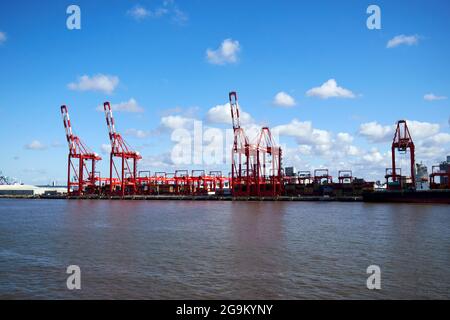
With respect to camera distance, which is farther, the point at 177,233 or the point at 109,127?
the point at 109,127

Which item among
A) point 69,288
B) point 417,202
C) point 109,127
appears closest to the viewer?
point 69,288

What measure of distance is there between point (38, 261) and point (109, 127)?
94.9m

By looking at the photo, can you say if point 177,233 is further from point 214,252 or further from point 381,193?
point 381,193

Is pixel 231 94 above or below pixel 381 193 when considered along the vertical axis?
above

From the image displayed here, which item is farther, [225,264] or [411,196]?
[411,196]

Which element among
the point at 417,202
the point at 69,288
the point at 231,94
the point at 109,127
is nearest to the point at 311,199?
the point at 417,202

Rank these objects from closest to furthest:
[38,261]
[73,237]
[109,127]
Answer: [38,261] → [73,237] → [109,127]

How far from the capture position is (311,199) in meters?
95.6

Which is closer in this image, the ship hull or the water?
the water

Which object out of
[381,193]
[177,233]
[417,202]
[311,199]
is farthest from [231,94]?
[177,233]

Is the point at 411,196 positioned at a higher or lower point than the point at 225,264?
lower

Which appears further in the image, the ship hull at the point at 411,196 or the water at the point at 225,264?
the ship hull at the point at 411,196

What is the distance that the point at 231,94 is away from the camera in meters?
99.2
